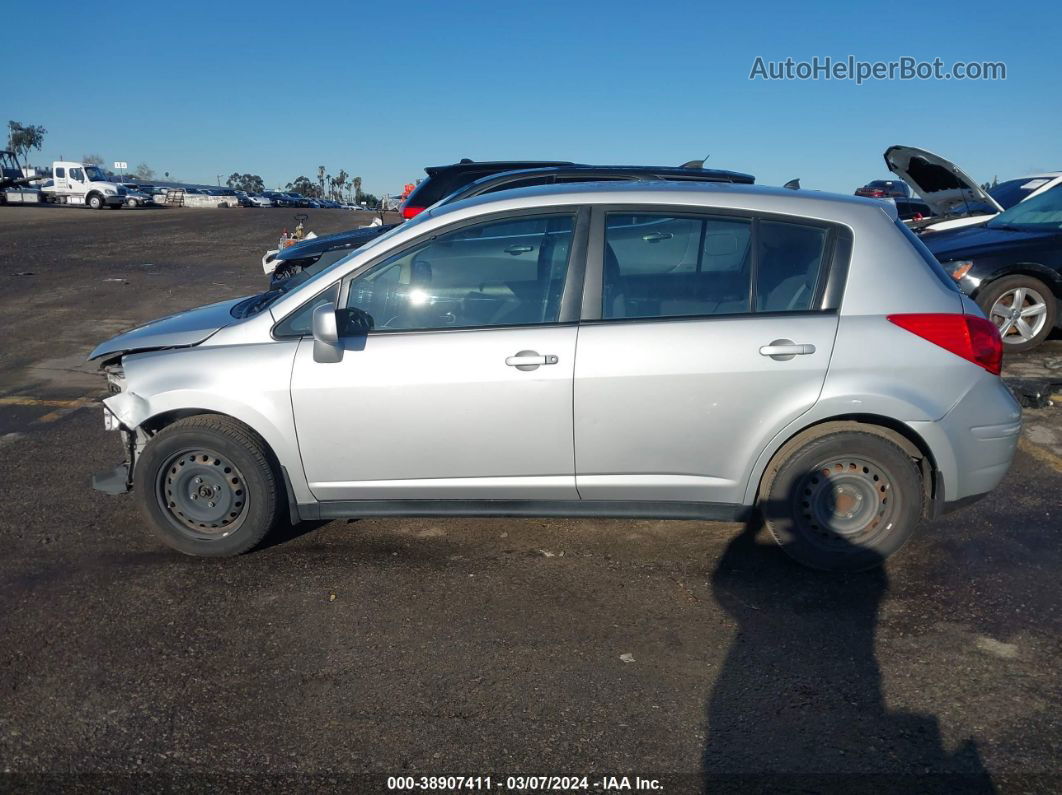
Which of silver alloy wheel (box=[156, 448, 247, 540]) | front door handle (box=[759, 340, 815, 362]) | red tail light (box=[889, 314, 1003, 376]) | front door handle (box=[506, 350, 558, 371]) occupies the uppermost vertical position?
red tail light (box=[889, 314, 1003, 376])

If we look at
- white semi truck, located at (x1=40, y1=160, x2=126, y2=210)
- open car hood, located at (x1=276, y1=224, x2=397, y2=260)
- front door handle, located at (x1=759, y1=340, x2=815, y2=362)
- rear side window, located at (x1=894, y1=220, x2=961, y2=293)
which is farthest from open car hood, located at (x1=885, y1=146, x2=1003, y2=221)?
white semi truck, located at (x1=40, y1=160, x2=126, y2=210)

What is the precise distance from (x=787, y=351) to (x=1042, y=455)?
311 centimetres

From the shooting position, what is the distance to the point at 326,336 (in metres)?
3.93

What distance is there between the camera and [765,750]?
289 cm

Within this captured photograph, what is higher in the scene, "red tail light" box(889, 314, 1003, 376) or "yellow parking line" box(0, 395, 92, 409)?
"red tail light" box(889, 314, 1003, 376)

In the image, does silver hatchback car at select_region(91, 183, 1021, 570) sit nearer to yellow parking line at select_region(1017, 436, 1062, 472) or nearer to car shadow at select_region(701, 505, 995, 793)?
car shadow at select_region(701, 505, 995, 793)

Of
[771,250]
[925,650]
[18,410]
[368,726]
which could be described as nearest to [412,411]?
[368,726]

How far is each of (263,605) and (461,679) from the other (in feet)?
3.63

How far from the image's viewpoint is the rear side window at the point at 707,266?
13.3 ft

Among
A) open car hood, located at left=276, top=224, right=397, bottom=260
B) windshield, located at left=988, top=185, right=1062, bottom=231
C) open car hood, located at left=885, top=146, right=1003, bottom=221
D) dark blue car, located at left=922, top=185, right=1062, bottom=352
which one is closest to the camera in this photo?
dark blue car, located at left=922, top=185, right=1062, bottom=352

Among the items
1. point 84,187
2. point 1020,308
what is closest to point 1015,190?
point 1020,308

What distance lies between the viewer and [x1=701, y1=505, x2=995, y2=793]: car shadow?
2.76 meters

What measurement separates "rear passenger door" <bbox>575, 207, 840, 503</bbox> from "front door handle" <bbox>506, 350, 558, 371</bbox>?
5.7 inches

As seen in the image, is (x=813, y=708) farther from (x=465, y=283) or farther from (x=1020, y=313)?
(x=1020, y=313)
